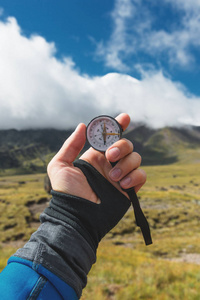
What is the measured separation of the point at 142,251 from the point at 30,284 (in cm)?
1753

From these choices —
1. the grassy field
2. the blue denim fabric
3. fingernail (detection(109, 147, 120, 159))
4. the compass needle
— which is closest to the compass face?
the compass needle

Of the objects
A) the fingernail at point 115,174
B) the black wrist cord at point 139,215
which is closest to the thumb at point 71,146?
the fingernail at point 115,174

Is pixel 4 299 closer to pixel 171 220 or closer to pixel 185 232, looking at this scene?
pixel 185 232

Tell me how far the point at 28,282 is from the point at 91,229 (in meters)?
0.96

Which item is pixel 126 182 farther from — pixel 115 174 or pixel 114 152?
pixel 114 152

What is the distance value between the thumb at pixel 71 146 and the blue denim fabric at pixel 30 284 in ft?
4.96

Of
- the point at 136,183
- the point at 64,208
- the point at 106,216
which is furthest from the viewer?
the point at 136,183

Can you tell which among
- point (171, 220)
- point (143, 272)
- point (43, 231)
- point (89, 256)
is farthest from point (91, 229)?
point (171, 220)

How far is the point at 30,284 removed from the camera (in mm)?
1867

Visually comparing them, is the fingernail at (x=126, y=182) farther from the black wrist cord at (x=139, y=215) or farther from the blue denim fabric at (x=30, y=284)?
the blue denim fabric at (x=30, y=284)

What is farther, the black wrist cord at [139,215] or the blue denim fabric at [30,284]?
the black wrist cord at [139,215]

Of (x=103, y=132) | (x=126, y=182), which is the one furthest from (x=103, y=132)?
(x=126, y=182)

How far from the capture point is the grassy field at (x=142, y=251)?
677 centimetres

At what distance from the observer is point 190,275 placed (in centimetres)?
829
